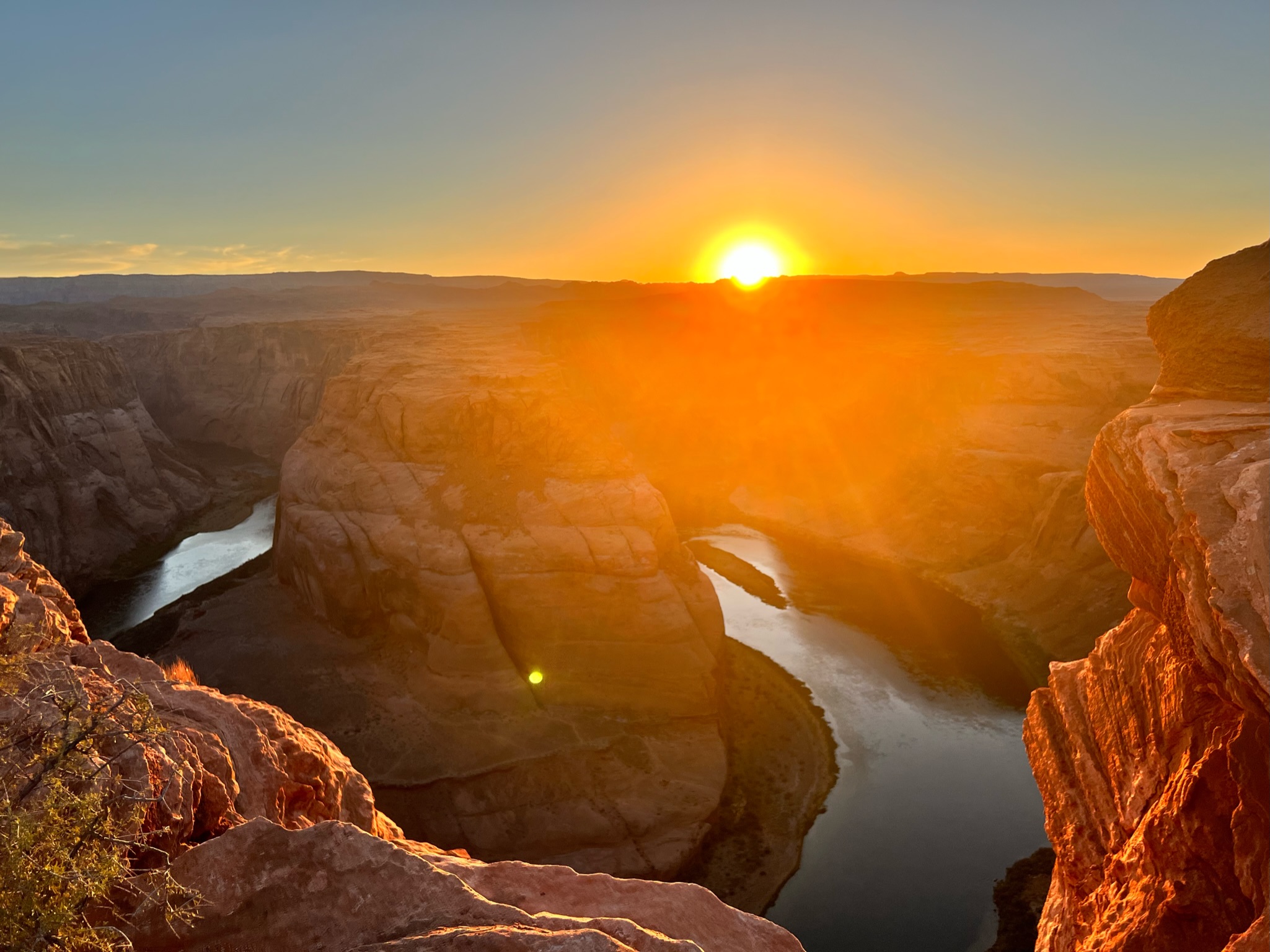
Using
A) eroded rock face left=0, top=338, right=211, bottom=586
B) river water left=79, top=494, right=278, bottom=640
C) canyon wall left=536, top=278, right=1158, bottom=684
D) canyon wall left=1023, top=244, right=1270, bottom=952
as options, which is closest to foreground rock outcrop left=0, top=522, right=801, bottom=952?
canyon wall left=1023, top=244, right=1270, bottom=952

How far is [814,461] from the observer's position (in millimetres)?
69312

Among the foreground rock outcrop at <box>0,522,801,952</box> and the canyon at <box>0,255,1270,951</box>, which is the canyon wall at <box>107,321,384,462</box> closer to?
the canyon at <box>0,255,1270,951</box>

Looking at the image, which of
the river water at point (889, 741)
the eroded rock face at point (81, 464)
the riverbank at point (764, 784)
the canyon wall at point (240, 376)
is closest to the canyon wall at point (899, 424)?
the river water at point (889, 741)

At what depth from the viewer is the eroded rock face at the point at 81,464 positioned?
167 ft

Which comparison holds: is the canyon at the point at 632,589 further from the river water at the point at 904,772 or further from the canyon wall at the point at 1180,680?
the river water at the point at 904,772

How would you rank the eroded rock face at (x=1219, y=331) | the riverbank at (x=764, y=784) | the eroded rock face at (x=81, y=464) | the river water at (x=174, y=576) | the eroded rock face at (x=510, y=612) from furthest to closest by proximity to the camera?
the eroded rock face at (x=81, y=464), the river water at (x=174, y=576), the eroded rock face at (x=510, y=612), the riverbank at (x=764, y=784), the eroded rock face at (x=1219, y=331)

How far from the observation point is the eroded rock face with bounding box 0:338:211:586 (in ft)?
167

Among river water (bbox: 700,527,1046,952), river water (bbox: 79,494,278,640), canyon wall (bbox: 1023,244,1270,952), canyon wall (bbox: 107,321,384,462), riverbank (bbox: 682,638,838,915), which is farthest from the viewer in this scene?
canyon wall (bbox: 107,321,384,462)

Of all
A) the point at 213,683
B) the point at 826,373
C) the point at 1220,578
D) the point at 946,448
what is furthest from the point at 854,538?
the point at 1220,578

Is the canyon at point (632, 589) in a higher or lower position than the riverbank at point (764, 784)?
higher

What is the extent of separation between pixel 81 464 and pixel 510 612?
43565 millimetres

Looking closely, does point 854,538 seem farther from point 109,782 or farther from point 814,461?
point 109,782

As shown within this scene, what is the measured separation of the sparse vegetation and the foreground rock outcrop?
0.21 m

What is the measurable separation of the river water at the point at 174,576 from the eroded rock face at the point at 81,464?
2641 millimetres
